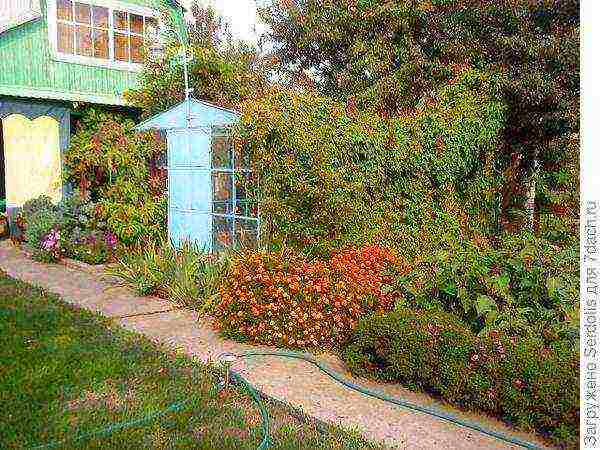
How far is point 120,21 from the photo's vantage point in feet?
44.9

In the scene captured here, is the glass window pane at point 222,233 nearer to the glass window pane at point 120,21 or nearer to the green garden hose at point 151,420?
the green garden hose at point 151,420

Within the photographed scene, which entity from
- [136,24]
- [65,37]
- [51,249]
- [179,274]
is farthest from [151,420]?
[136,24]

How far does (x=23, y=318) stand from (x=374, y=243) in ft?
13.7

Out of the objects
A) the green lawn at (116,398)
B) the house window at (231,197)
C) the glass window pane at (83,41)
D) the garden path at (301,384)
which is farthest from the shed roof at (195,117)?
the glass window pane at (83,41)

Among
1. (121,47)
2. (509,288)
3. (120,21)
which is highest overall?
(120,21)

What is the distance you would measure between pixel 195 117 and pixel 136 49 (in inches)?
226

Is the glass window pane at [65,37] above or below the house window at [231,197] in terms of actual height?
above

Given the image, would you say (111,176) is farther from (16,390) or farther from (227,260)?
(16,390)

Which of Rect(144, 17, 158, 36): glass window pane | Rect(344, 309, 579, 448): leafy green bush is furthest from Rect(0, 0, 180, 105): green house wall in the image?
Rect(344, 309, 579, 448): leafy green bush

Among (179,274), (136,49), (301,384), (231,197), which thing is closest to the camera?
(301,384)

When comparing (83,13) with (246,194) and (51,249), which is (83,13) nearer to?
(51,249)

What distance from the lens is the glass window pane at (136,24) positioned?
13.9 m

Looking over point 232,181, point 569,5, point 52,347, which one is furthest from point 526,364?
point 569,5

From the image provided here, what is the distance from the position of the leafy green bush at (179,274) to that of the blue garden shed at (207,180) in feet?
2.16
